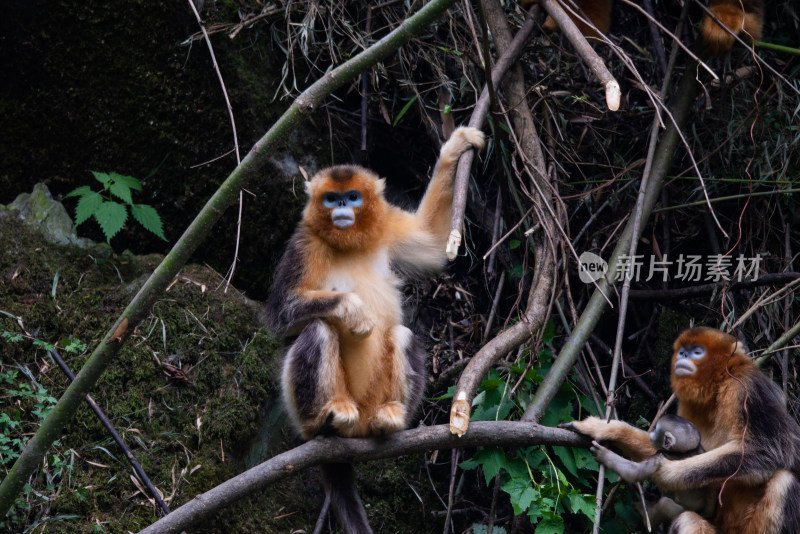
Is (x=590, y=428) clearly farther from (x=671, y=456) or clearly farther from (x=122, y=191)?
(x=122, y=191)

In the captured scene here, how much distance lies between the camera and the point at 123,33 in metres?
4.82

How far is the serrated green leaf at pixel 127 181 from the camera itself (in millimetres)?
4590

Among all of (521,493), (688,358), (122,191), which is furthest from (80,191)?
(688,358)

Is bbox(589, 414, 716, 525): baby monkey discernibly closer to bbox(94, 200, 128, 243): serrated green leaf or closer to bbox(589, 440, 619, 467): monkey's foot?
bbox(589, 440, 619, 467): monkey's foot

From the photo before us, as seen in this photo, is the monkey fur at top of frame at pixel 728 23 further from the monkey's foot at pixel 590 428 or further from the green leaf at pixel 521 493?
the green leaf at pixel 521 493

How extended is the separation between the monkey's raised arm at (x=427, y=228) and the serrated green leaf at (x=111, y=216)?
1567 millimetres

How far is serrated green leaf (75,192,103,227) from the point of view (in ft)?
14.3

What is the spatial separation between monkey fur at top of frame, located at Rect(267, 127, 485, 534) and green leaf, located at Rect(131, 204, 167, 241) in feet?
3.47

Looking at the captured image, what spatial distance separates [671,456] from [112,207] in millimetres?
3357

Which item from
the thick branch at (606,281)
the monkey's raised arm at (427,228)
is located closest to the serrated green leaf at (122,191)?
the monkey's raised arm at (427,228)

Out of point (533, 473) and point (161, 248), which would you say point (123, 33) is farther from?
point (533, 473)

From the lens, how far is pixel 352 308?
3652 mm

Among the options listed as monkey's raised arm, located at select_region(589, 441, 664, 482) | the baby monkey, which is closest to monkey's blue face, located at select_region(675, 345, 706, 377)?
the baby monkey

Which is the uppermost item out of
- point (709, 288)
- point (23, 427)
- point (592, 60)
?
point (592, 60)
